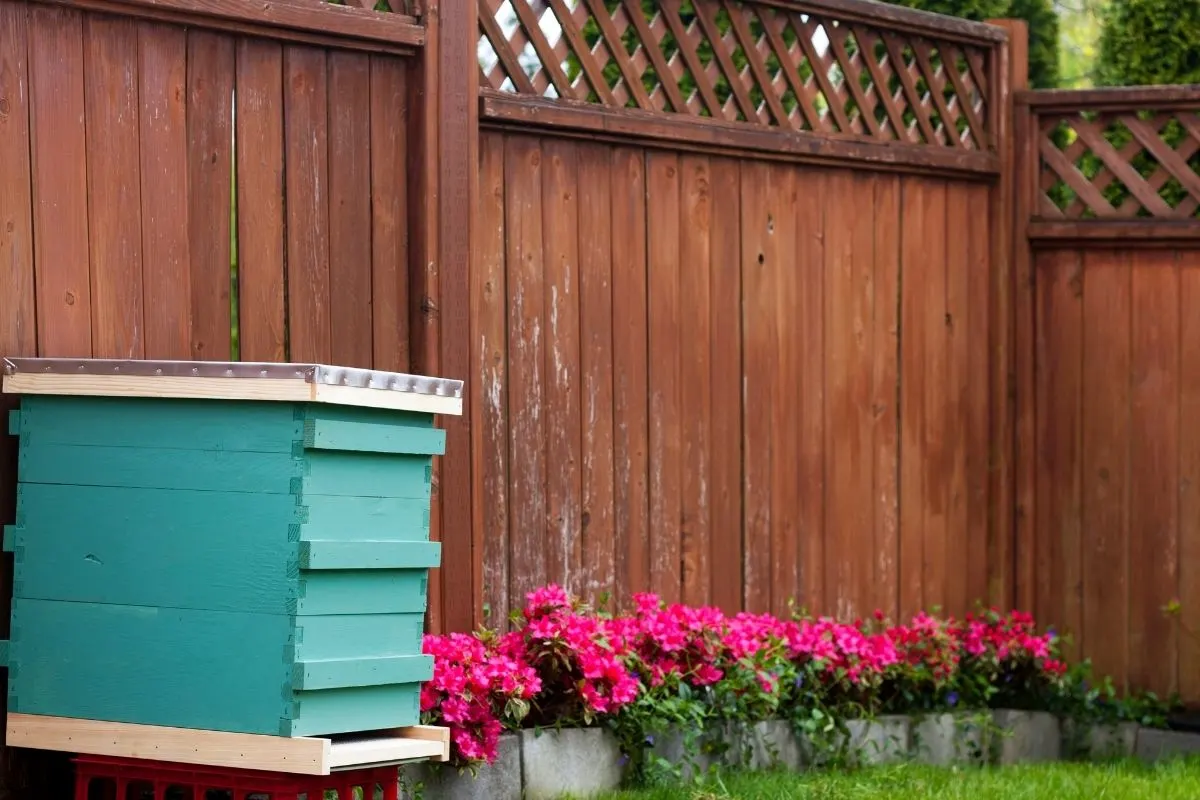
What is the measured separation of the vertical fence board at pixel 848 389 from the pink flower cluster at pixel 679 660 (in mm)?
207

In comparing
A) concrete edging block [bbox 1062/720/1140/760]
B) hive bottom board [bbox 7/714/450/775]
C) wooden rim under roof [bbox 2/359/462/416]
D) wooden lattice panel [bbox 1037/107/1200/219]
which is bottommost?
concrete edging block [bbox 1062/720/1140/760]

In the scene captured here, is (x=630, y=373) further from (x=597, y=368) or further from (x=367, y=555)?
(x=367, y=555)

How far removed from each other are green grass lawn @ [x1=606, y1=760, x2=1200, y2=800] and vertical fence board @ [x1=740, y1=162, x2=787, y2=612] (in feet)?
2.66

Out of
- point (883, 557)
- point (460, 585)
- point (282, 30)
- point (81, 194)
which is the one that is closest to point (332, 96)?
point (282, 30)

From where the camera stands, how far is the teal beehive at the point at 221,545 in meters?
3.40

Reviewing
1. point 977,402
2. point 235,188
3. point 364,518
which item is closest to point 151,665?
point 364,518

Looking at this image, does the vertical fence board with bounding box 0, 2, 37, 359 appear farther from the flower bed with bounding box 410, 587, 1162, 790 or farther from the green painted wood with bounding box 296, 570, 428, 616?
the flower bed with bounding box 410, 587, 1162, 790

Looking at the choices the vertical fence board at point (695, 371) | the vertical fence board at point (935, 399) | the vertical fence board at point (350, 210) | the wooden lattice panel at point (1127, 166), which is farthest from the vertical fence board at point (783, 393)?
the vertical fence board at point (350, 210)

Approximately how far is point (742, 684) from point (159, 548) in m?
2.21

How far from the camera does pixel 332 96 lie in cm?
448

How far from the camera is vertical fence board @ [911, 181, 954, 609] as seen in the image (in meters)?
6.35

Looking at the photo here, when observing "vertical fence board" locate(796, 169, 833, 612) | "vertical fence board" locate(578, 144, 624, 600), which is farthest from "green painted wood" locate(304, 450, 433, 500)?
"vertical fence board" locate(796, 169, 833, 612)

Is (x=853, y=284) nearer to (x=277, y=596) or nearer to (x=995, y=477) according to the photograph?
(x=995, y=477)

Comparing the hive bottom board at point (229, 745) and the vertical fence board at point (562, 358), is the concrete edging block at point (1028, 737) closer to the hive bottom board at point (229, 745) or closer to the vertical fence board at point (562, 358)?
the vertical fence board at point (562, 358)
